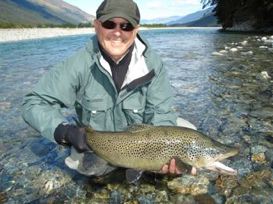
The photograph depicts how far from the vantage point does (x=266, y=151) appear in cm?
584

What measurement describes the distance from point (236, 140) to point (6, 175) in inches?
141

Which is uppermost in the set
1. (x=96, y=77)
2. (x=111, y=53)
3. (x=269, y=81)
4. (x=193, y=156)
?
(x=111, y=53)

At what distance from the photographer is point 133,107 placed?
15.7 ft

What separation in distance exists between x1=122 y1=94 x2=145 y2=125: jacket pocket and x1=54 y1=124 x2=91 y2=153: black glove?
813 mm

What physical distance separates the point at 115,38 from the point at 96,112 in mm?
974

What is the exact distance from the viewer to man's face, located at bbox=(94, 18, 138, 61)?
4348 millimetres

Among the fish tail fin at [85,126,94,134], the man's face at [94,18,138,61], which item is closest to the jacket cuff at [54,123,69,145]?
the fish tail fin at [85,126,94,134]

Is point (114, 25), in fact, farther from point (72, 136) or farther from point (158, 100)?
point (72, 136)

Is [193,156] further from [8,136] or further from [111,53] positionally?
[8,136]

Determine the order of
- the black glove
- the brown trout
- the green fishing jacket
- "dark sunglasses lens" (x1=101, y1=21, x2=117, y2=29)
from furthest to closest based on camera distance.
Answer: the green fishing jacket → "dark sunglasses lens" (x1=101, y1=21, x2=117, y2=29) → the brown trout → the black glove

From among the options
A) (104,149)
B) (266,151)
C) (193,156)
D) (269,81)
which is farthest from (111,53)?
(269,81)

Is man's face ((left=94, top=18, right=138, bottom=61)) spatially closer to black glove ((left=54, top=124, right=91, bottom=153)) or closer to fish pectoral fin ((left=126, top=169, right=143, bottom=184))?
black glove ((left=54, top=124, right=91, bottom=153))

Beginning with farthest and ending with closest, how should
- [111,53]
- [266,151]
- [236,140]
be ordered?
[236,140] < [266,151] < [111,53]

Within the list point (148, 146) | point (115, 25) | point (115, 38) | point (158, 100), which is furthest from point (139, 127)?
point (115, 25)
